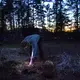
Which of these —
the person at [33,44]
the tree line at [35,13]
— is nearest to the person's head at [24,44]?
the person at [33,44]

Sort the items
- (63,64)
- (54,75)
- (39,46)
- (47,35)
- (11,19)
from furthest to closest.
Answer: (11,19) < (47,35) < (39,46) < (63,64) < (54,75)

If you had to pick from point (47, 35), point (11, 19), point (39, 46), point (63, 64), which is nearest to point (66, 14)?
point (47, 35)

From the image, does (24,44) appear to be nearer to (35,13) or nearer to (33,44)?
(33,44)

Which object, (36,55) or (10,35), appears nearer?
(36,55)

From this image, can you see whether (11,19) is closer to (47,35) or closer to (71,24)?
(47,35)

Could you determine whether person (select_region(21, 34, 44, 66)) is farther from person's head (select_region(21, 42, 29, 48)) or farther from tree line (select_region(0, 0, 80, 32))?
tree line (select_region(0, 0, 80, 32))

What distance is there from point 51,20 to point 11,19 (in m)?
4.27

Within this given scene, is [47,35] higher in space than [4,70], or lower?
A: lower

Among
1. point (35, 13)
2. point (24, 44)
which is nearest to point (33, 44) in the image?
point (24, 44)

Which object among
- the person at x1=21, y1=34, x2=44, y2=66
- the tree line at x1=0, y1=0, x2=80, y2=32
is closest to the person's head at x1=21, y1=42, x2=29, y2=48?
the person at x1=21, y1=34, x2=44, y2=66

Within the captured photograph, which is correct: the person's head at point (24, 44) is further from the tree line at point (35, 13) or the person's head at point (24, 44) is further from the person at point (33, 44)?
the tree line at point (35, 13)

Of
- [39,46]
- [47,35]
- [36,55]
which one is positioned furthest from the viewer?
[47,35]

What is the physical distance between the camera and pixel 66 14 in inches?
1155

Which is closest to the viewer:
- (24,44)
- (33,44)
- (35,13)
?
(24,44)
